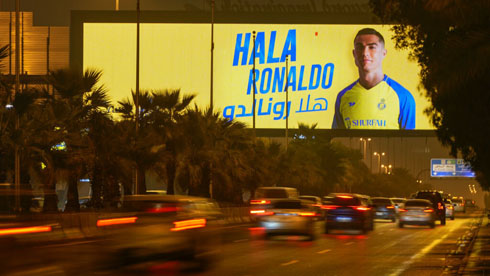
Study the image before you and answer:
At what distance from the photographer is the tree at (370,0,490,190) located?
17297 millimetres

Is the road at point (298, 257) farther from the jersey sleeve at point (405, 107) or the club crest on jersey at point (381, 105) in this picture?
the club crest on jersey at point (381, 105)

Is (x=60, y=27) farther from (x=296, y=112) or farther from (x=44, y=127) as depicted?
(x=44, y=127)

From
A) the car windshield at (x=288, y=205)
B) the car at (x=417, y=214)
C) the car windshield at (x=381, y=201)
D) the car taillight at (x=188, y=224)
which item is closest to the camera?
the car taillight at (x=188, y=224)

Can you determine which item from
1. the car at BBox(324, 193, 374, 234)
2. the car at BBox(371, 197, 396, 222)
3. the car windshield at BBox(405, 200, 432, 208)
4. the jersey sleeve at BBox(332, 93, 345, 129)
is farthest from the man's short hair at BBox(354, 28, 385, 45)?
the car at BBox(324, 193, 374, 234)

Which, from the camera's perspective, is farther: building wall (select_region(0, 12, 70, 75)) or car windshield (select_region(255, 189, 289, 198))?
building wall (select_region(0, 12, 70, 75))

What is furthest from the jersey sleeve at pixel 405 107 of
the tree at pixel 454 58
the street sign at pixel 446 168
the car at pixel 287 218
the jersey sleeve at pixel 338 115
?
the car at pixel 287 218

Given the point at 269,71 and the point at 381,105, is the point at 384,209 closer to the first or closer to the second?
the point at 381,105

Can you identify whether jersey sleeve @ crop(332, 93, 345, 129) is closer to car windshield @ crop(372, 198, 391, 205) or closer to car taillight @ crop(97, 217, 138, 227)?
car windshield @ crop(372, 198, 391, 205)

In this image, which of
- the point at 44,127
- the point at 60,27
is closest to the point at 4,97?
the point at 44,127

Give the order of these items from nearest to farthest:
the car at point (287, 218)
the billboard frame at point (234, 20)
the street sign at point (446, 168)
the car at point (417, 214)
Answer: the car at point (287, 218) → the car at point (417, 214) → the billboard frame at point (234, 20) → the street sign at point (446, 168)

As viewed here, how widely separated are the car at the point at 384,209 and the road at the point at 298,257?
64.7 feet

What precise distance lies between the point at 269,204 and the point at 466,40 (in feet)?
46.5

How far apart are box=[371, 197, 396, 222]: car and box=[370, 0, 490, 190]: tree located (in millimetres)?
24299

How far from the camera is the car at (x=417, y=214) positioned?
44.7 m
